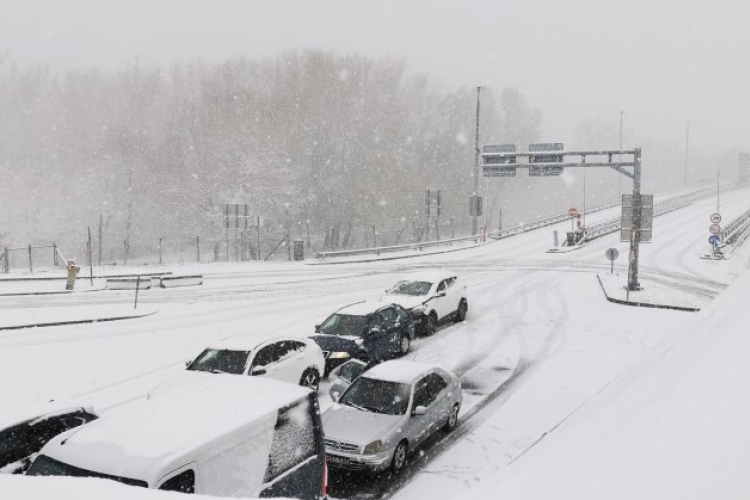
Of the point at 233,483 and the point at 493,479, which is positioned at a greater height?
the point at 493,479

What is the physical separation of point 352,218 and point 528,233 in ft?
62.3

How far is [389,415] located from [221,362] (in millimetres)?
3751

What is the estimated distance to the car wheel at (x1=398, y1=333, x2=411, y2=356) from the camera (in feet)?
54.1

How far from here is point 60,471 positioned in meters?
5.16

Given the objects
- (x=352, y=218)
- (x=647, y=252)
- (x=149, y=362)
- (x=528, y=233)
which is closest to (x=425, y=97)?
(x=352, y=218)

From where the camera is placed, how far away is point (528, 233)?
5159cm

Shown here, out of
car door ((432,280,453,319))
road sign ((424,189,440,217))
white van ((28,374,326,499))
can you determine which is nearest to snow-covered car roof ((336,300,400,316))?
car door ((432,280,453,319))

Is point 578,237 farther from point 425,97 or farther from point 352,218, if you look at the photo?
point 425,97

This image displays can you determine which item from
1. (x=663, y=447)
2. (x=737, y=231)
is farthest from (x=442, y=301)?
(x=737, y=231)

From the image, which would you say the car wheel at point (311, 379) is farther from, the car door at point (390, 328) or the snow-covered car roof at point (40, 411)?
the snow-covered car roof at point (40, 411)

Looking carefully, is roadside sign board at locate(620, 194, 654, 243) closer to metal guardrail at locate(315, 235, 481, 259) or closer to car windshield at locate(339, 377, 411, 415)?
car windshield at locate(339, 377, 411, 415)

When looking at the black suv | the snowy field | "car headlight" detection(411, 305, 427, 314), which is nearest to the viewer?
the snowy field

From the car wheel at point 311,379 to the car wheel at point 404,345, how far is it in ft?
12.1

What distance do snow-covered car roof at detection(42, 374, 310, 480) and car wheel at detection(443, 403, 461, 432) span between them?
579cm
